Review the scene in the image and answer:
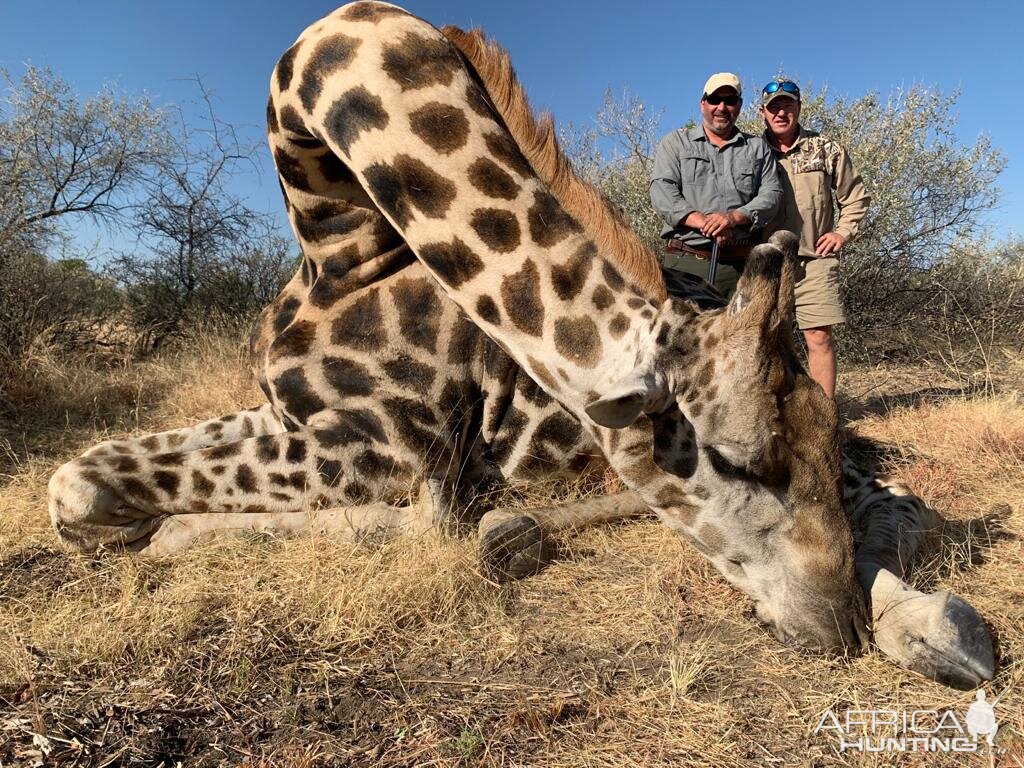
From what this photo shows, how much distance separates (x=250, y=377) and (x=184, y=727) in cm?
515

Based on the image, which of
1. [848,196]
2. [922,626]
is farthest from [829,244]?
[922,626]

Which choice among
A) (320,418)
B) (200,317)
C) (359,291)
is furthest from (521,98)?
(200,317)

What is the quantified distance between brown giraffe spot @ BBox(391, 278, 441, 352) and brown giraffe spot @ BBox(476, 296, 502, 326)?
804mm

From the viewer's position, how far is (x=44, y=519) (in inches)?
152

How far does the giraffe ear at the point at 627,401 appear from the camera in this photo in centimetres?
238

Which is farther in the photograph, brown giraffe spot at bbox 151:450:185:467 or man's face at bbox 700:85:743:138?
man's face at bbox 700:85:743:138

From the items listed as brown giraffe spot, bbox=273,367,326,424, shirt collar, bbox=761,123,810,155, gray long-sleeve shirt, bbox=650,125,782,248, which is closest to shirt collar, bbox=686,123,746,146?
gray long-sleeve shirt, bbox=650,125,782,248

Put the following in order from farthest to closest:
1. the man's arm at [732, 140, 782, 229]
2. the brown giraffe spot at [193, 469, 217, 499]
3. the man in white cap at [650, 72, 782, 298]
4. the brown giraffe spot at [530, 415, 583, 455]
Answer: the man in white cap at [650, 72, 782, 298]
the man's arm at [732, 140, 782, 229]
the brown giraffe spot at [530, 415, 583, 455]
the brown giraffe spot at [193, 469, 217, 499]

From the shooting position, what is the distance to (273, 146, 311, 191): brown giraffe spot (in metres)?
3.60

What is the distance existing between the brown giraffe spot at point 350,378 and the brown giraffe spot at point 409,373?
103mm

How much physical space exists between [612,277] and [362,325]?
1.48 m

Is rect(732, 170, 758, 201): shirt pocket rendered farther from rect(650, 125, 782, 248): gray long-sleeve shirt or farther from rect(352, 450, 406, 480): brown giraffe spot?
rect(352, 450, 406, 480): brown giraffe spot

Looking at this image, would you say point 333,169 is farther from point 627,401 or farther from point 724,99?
point 724,99

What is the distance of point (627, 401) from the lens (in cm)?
242
